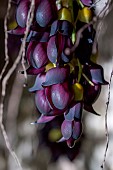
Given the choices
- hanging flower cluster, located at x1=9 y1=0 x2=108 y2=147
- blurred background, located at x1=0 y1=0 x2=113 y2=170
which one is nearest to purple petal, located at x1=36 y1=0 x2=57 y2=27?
hanging flower cluster, located at x1=9 y1=0 x2=108 y2=147

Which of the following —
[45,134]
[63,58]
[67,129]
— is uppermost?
[63,58]

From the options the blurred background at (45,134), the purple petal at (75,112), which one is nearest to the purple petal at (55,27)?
the purple petal at (75,112)

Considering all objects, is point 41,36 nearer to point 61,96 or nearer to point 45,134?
point 61,96

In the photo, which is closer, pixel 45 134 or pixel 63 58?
pixel 63 58

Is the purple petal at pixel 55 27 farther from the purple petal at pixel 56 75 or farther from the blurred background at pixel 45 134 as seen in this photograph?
the blurred background at pixel 45 134

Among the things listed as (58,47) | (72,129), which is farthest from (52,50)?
(72,129)

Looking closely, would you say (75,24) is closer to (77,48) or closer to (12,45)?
(77,48)

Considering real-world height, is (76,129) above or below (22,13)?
below
